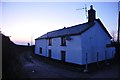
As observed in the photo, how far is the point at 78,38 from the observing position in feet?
56.2

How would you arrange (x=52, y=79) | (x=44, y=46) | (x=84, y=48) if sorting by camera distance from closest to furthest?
1. (x=52, y=79)
2. (x=84, y=48)
3. (x=44, y=46)

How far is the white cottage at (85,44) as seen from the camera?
16938mm

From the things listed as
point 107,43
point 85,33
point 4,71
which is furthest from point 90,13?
point 4,71

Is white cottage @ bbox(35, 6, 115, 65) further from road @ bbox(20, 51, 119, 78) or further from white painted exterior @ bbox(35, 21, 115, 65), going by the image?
road @ bbox(20, 51, 119, 78)

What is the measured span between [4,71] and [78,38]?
10.8 metres

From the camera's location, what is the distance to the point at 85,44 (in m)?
17.1

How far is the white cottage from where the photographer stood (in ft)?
55.6

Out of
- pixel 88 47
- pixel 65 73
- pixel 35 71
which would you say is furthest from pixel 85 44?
pixel 35 71

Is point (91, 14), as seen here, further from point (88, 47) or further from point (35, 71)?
point (35, 71)

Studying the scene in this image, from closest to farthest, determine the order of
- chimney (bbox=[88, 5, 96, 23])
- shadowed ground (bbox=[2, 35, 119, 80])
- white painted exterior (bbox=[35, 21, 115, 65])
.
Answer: shadowed ground (bbox=[2, 35, 119, 80]) → white painted exterior (bbox=[35, 21, 115, 65]) → chimney (bbox=[88, 5, 96, 23])

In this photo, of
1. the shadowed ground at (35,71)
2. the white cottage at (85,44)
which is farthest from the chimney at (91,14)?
the shadowed ground at (35,71)

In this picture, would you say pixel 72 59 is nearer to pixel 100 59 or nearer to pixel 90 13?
pixel 100 59

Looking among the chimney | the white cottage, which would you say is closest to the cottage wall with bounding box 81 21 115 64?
the white cottage

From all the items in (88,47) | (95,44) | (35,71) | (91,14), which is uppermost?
(91,14)
